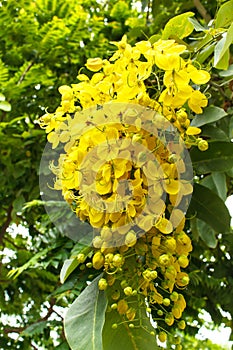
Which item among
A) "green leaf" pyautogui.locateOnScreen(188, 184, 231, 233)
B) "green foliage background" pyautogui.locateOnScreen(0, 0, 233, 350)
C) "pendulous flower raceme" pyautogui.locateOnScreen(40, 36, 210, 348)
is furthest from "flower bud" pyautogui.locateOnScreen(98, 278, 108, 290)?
"green foliage background" pyautogui.locateOnScreen(0, 0, 233, 350)

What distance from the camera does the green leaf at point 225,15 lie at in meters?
0.67

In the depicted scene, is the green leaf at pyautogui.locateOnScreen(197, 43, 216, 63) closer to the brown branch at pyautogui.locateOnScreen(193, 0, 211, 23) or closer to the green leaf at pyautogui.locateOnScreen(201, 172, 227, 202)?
the green leaf at pyautogui.locateOnScreen(201, 172, 227, 202)

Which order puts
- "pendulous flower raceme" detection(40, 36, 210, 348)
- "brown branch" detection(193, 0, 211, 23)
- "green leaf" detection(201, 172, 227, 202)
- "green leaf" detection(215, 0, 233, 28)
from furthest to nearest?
"brown branch" detection(193, 0, 211, 23), "green leaf" detection(201, 172, 227, 202), "green leaf" detection(215, 0, 233, 28), "pendulous flower raceme" detection(40, 36, 210, 348)

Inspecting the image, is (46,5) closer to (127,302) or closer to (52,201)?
(52,201)

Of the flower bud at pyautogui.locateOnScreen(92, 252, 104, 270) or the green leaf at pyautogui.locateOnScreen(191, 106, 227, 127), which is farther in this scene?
the green leaf at pyautogui.locateOnScreen(191, 106, 227, 127)

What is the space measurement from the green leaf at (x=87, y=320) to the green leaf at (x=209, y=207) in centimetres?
17

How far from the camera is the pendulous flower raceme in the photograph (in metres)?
0.55

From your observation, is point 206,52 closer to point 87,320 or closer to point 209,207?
point 209,207

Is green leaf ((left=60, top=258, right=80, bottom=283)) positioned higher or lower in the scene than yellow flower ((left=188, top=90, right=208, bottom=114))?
lower

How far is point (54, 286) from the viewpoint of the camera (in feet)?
4.36

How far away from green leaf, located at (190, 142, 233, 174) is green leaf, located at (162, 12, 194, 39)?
0.14 meters

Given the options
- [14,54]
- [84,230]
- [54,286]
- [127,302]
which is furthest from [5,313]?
[127,302]

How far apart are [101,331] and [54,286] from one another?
0.79 meters

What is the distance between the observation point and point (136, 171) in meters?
0.54
